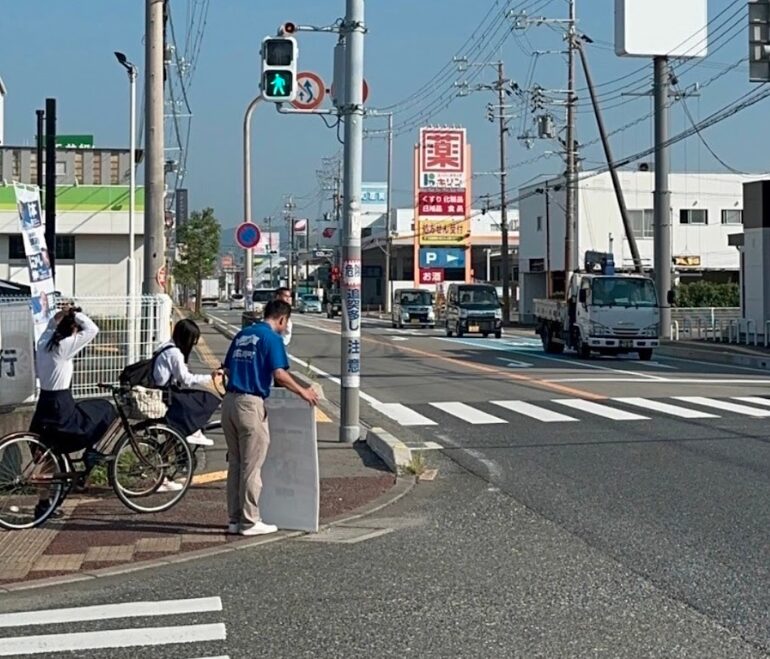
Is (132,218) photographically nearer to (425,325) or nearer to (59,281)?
(59,281)

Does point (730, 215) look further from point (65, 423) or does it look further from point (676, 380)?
point (65, 423)

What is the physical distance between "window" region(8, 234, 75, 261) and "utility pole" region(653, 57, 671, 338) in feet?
79.9

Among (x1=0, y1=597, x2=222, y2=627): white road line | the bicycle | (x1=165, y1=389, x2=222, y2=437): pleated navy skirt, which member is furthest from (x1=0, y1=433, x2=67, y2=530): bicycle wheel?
(x1=0, y1=597, x2=222, y2=627): white road line

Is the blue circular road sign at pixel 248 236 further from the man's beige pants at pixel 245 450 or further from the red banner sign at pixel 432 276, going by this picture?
the red banner sign at pixel 432 276

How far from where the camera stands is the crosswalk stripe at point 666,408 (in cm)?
1775

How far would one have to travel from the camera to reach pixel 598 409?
61.9ft

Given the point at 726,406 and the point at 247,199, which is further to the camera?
the point at 247,199

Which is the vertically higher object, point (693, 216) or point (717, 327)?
point (693, 216)

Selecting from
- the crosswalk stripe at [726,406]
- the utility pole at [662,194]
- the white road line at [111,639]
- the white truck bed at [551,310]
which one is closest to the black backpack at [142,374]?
the white road line at [111,639]

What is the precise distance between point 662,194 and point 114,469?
35886mm

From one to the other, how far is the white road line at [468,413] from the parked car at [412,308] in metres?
43.3

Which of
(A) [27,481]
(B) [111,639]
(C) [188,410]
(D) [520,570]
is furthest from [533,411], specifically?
(B) [111,639]

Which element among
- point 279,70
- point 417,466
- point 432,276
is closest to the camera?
point 417,466

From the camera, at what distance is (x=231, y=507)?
373 inches
